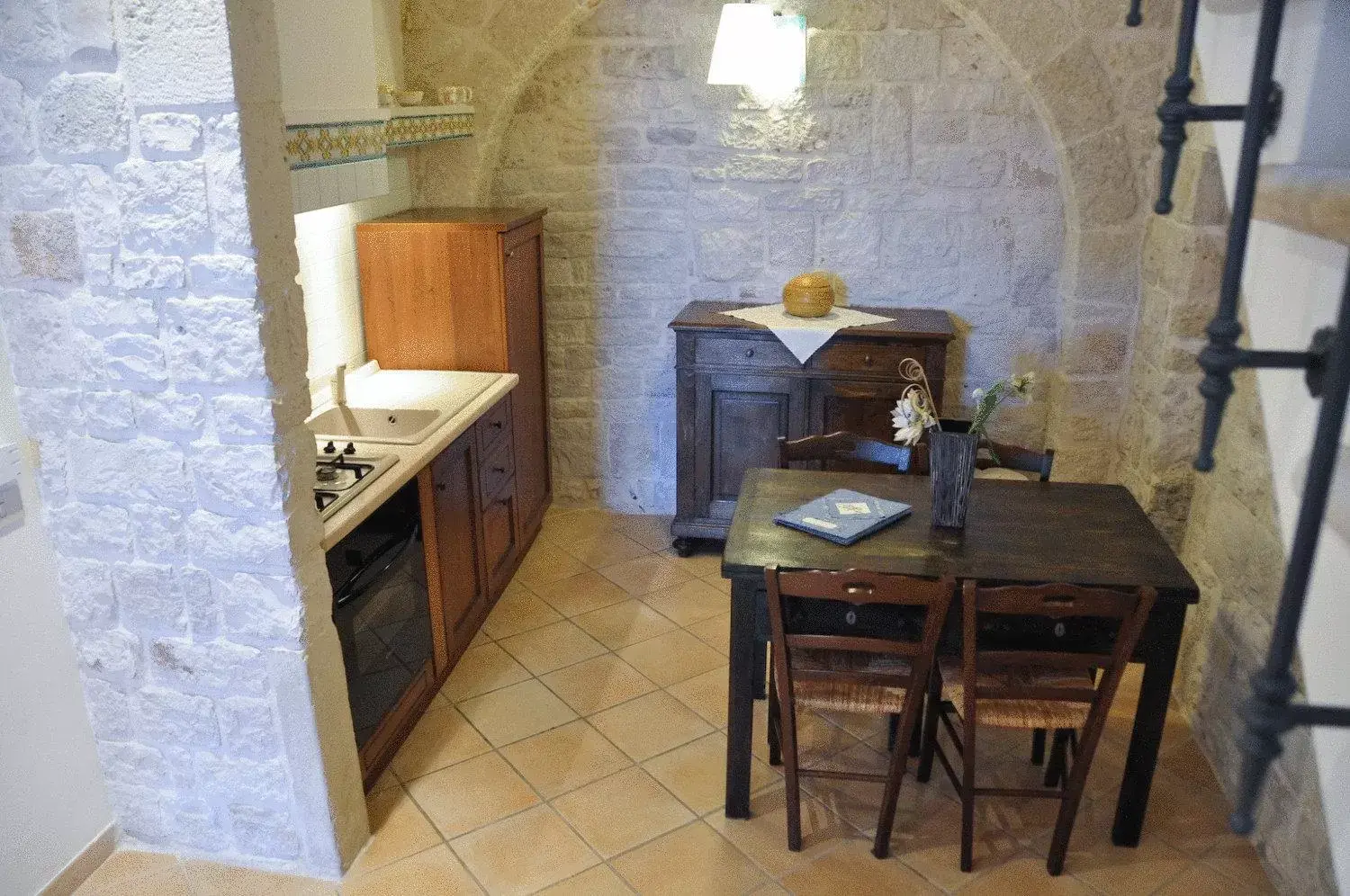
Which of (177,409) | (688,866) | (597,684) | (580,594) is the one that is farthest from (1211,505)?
(177,409)

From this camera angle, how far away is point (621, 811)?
3041 millimetres

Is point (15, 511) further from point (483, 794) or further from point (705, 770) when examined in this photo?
point (705, 770)

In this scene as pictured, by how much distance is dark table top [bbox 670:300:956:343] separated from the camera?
4270 mm

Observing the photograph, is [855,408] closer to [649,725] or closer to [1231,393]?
[649,725]

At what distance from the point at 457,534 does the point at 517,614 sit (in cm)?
67

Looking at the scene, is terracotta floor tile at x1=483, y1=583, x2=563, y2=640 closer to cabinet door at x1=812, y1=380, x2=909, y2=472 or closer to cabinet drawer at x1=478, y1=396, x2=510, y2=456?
cabinet drawer at x1=478, y1=396, x2=510, y2=456

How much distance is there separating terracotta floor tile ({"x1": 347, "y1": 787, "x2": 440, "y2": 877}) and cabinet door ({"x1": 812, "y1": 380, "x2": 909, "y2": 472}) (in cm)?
219

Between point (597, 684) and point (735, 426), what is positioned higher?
point (735, 426)

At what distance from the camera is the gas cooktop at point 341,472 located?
2.81 m

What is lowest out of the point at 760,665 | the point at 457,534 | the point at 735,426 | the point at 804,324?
the point at 760,665

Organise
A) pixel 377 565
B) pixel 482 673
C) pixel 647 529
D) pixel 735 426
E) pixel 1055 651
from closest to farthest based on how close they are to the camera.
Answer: pixel 1055 651 < pixel 377 565 < pixel 482 673 < pixel 735 426 < pixel 647 529

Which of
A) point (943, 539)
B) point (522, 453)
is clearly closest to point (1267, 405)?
point (943, 539)

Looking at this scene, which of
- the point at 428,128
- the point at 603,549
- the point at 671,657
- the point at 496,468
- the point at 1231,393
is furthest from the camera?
the point at 603,549

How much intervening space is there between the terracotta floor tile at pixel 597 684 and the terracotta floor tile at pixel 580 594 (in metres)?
0.43
